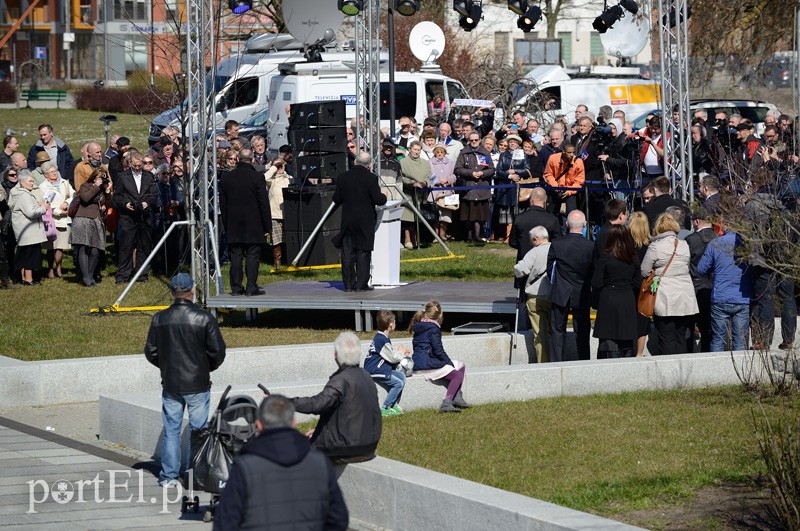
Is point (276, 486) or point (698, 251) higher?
point (698, 251)

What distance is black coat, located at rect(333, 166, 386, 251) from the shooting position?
53.6 ft

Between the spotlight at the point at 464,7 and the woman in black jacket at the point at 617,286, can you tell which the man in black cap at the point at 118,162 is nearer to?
the spotlight at the point at 464,7

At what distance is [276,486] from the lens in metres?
5.99

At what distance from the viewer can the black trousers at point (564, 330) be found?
45.7ft

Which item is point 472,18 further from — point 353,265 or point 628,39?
point 628,39

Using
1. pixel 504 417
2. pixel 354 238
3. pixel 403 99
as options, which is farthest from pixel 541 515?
pixel 403 99

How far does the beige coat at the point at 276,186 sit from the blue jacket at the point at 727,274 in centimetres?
898

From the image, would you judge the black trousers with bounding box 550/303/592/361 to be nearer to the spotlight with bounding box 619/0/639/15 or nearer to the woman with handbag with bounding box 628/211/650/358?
the woman with handbag with bounding box 628/211/650/358

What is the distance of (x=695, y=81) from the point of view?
3984cm

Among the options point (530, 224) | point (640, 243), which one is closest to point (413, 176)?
point (530, 224)

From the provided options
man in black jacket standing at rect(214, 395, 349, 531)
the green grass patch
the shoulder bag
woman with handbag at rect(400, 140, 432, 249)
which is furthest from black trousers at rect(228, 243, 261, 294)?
man in black jacket standing at rect(214, 395, 349, 531)

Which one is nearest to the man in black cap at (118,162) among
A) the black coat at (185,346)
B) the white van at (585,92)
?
the white van at (585,92)

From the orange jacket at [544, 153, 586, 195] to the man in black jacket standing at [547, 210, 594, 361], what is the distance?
681 cm

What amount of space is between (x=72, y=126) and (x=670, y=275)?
37.2 m
